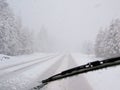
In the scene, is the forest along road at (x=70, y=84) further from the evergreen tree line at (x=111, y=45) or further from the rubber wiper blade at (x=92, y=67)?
the evergreen tree line at (x=111, y=45)

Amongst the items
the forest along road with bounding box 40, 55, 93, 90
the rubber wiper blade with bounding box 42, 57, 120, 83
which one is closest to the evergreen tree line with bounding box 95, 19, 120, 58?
the rubber wiper blade with bounding box 42, 57, 120, 83

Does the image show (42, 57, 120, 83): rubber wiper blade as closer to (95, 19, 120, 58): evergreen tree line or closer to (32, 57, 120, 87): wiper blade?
(32, 57, 120, 87): wiper blade

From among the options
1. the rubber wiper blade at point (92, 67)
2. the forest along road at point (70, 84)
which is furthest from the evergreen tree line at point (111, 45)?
the forest along road at point (70, 84)

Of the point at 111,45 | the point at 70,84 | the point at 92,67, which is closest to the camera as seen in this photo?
the point at 70,84

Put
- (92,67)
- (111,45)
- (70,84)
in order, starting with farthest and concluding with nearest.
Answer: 1. (111,45)
2. (92,67)
3. (70,84)

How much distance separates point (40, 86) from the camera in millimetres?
2193

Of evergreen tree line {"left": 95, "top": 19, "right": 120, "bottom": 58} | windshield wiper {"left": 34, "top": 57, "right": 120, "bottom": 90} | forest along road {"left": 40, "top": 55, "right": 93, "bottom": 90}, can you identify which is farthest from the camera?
evergreen tree line {"left": 95, "top": 19, "right": 120, "bottom": 58}

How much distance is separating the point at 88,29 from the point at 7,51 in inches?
864

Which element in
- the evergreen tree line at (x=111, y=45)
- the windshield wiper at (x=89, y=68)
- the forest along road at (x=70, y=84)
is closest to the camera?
the forest along road at (x=70, y=84)

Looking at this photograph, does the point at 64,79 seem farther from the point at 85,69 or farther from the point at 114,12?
the point at 114,12

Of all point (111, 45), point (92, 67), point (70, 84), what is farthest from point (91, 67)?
point (111, 45)

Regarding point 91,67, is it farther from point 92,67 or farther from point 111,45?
point 111,45

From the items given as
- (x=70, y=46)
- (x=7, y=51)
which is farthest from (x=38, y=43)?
(x=70, y=46)

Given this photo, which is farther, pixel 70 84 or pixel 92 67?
pixel 92 67
